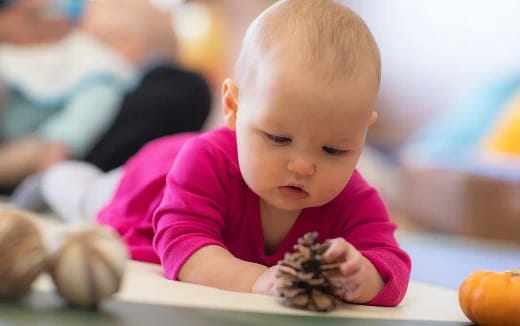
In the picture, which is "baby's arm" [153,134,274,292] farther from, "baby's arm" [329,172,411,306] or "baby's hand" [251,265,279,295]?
"baby's arm" [329,172,411,306]

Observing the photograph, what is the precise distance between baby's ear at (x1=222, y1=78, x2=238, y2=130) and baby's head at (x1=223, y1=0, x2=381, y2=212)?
0.03 meters

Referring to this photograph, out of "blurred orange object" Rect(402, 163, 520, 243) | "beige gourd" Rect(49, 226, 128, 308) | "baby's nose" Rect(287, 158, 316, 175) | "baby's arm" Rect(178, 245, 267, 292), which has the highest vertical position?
"baby's nose" Rect(287, 158, 316, 175)

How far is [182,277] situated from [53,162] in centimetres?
139

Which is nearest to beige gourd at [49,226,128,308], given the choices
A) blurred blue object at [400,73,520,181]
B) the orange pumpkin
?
the orange pumpkin

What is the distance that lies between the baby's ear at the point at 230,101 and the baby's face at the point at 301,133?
4cm

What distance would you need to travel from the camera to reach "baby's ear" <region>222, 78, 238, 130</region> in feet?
3.15

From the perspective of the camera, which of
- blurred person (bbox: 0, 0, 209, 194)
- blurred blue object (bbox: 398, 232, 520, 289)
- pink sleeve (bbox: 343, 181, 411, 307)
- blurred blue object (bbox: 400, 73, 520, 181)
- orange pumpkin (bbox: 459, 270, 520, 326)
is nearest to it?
orange pumpkin (bbox: 459, 270, 520, 326)

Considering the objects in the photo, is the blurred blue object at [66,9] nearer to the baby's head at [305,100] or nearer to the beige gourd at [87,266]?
the baby's head at [305,100]

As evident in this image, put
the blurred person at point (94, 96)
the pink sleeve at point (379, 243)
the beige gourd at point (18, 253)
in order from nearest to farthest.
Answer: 1. the beige gourd at point (18, 253)
2. the pink sleeve at point (379, 243)
3. the blurred person at point (94, 96)

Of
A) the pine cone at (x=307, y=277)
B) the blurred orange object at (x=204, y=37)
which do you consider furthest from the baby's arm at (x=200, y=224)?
the blurred orange object at (x=204, y=37)

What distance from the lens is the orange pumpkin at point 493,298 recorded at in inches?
31.6

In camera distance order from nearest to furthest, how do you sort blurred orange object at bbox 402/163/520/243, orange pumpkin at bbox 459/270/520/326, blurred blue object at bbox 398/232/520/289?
orange pumpkin at bbox 459/270/520/326 < blurred blue object at bbox 398/232/520/289 < blurred orange object at bbox 402/163/520/243

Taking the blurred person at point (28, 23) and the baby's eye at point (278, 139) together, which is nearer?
the baby's eye at point (278, 139)

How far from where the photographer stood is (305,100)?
83 cm
